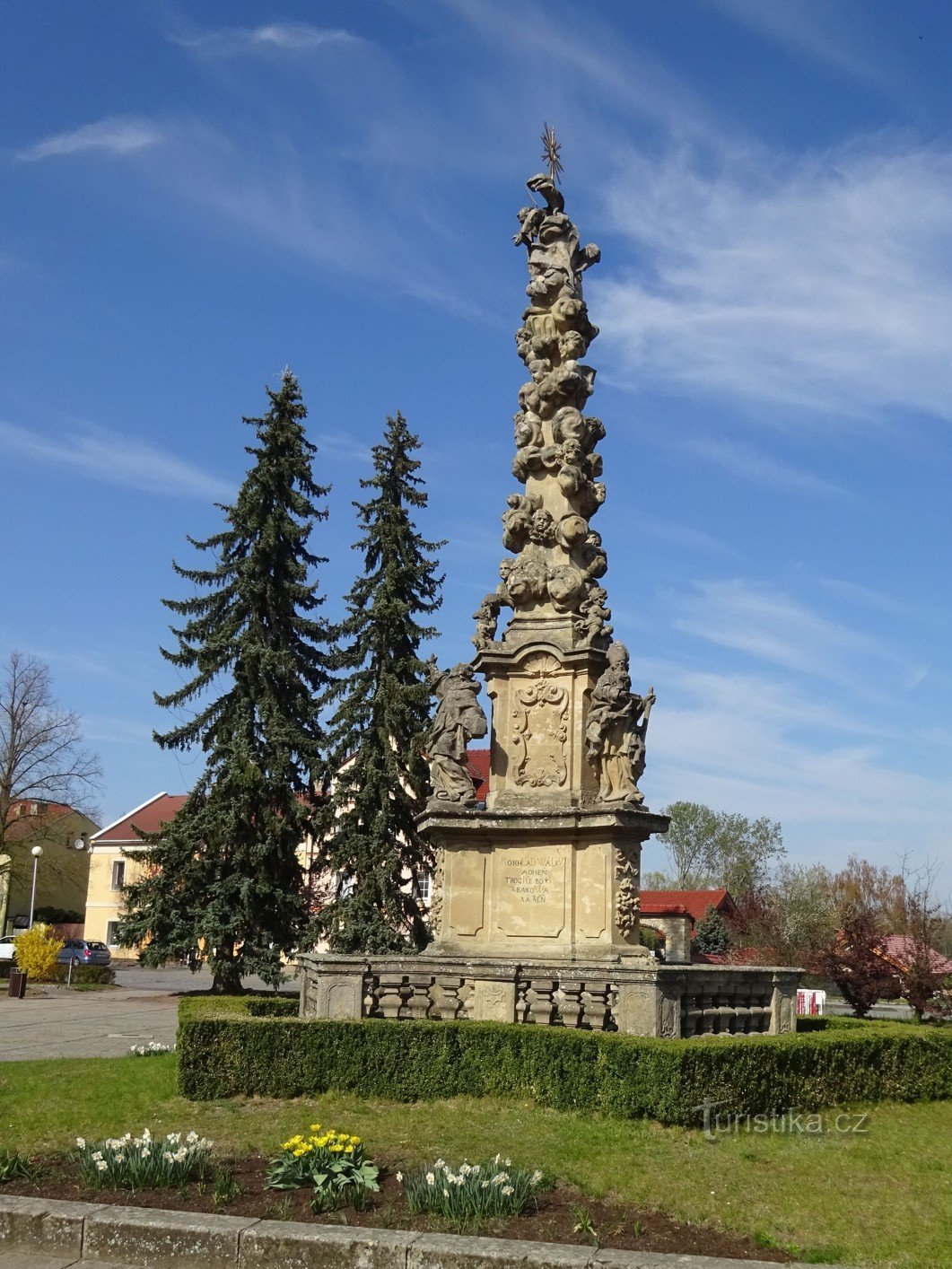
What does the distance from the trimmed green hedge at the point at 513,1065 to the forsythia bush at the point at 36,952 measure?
26007 mm

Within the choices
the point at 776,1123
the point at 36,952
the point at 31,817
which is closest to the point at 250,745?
the point at 36,952

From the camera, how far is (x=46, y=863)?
6162 cm

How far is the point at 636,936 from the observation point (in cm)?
1477

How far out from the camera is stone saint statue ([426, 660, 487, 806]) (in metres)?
15.0

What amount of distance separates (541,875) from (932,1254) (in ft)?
25.9

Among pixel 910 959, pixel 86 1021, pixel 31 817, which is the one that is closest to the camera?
pixel 86 1021

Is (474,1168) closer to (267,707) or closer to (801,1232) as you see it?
(801,1232)

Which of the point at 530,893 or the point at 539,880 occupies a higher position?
the point at 539,880

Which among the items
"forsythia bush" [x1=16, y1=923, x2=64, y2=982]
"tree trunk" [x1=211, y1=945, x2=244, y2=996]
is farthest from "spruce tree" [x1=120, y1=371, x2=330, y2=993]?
"forsythia bush" [x1=16, y1=923, x2=64, y2=982]

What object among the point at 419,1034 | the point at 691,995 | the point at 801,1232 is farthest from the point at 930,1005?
the point at 801,1232

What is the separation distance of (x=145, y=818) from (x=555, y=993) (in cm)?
5731

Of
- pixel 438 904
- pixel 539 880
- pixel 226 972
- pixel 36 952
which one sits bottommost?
pixel 36 952

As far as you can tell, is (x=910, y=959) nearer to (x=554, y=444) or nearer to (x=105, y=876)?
(x=554, y=444)

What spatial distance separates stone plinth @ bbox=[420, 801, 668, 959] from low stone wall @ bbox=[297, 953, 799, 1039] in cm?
121
